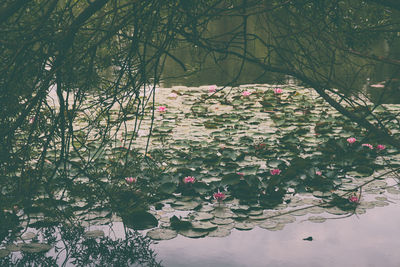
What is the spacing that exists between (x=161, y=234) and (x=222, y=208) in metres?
0.47

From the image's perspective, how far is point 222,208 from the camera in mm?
3225

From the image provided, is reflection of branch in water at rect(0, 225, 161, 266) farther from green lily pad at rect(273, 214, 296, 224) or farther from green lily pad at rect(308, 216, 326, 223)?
green lily pad at rect(308, 216, 326, 223)

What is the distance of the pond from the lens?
2770mm

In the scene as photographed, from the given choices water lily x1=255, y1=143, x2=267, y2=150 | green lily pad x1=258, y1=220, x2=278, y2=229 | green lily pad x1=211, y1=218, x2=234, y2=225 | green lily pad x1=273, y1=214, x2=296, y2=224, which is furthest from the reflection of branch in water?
water lily x1=255, y1=143, x2=267, y2=150

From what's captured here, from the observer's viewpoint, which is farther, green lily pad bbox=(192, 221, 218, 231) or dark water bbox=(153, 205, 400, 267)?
green lily pad bbox=(192, 221, 218, 231)

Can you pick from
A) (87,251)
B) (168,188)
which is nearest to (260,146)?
(168,188)

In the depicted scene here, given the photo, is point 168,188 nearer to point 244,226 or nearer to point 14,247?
point 244,226

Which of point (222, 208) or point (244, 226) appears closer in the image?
point (244, 226)

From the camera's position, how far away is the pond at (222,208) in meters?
2.77

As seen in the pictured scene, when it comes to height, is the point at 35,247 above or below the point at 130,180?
below

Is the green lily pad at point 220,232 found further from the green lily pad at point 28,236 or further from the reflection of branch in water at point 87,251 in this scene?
the green lily pad at point 28,236

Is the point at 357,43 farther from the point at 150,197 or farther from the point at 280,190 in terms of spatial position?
the point at 150,197

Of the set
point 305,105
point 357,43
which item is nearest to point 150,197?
point 357,43

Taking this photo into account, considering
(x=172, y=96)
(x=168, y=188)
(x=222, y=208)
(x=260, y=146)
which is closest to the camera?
(x=222, y=208)
